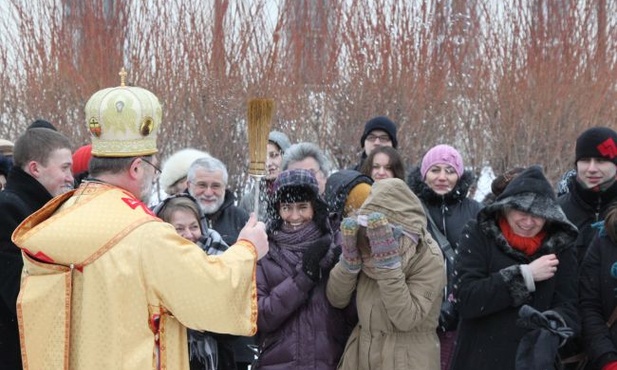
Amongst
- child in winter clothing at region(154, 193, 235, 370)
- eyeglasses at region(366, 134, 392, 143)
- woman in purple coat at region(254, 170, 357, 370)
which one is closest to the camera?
child in winter clothing at region(154, 193, 235, 370)

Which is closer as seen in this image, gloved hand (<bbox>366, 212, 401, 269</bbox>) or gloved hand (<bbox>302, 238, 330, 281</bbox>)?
gloved hand (<bbox>366, 212, 401, 269</bbox>)

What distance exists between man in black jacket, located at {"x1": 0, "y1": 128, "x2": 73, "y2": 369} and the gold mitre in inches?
37.2

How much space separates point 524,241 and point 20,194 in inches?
92.2

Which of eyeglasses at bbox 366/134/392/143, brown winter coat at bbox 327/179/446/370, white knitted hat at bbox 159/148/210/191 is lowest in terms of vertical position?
brown winter coat at bbox 327/179/446/370

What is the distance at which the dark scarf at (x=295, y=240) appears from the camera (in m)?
4.70

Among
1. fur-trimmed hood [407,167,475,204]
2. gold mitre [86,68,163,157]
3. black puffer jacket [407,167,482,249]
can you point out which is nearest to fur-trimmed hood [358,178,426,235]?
black puffer jacket [407,167,482,249]

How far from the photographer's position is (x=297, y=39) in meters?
11.0

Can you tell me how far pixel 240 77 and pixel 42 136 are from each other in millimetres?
6421

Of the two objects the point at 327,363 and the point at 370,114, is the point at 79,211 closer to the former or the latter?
the point at 327,363

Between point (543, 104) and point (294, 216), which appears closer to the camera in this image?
point (294, 216)

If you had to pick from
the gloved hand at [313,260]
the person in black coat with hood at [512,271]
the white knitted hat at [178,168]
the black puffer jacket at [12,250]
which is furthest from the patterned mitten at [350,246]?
the white knitted hat at [178,168]

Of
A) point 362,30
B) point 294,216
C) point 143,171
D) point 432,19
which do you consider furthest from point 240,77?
point 143,171

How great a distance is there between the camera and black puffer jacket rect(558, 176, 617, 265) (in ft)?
16.5

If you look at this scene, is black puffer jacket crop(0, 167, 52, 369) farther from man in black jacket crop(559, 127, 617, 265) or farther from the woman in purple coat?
man in black jacket crop(559, 127, 617, 265)
